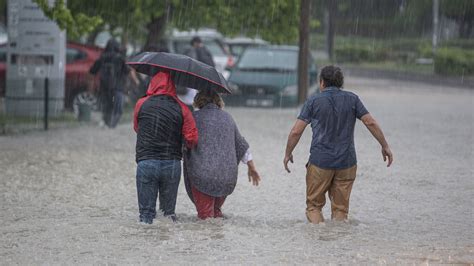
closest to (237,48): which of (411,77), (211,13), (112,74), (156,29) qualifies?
(411,77)

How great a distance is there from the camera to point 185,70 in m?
8.90

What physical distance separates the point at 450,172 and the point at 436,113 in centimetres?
1187

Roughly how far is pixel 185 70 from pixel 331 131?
141 centimetres

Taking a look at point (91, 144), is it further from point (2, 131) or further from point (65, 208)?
point (65, 208)

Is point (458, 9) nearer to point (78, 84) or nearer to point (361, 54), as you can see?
point (361, 54)

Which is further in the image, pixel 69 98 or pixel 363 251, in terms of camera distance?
pixel 69 98

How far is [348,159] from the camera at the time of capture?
366 inches

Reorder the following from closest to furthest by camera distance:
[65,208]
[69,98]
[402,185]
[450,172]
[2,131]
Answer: [65,208], [402,185], [450,172], [2,131], [69,98]

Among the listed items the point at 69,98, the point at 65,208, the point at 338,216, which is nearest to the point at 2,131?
the point at 69,98

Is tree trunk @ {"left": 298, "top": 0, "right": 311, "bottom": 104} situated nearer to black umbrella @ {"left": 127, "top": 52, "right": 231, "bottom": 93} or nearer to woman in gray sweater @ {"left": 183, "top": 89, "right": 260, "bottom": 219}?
woman in gray sweater @ {"left": 183, "top": 89, "right": 260, "bottom": 219}

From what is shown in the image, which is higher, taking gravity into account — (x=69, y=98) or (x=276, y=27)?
(x=276, y=27)

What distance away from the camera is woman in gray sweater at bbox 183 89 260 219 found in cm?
924

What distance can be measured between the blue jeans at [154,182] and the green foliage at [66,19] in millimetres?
7278

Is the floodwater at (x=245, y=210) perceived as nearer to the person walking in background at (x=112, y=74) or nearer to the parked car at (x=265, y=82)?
the person walking in background at (x=112, y=74)
